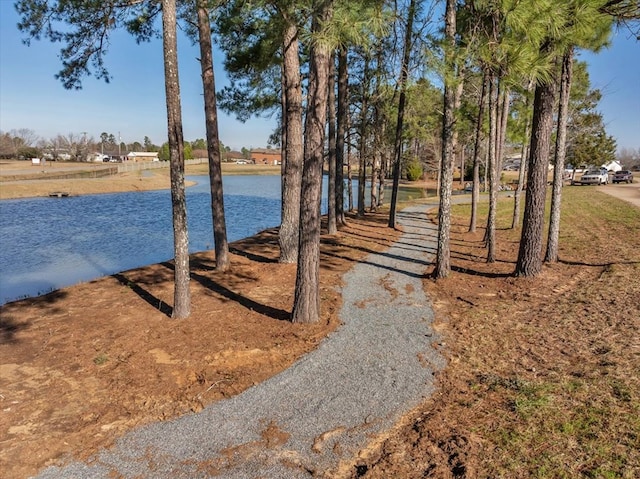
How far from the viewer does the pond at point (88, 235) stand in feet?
35.9

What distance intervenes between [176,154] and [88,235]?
42.6ft

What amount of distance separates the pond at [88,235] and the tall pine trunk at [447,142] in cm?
797

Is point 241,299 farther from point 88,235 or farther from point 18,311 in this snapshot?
point 88,235

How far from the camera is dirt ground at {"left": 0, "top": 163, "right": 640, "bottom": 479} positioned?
10.8 feet

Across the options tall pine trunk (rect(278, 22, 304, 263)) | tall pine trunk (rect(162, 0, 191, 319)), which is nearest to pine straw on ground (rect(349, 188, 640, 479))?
tall pine trunk (rect(278, 22, 304, 263))

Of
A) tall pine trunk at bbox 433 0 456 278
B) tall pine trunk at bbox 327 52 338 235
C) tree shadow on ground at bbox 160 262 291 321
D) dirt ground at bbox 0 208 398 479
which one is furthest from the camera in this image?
tall pine trunk at bbox 327 52 338 235

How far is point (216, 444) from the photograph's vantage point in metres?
3.40

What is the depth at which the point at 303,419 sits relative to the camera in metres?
3.69

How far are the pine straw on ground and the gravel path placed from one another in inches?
10.1

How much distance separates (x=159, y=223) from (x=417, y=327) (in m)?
16.5

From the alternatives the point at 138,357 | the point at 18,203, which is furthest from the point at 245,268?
the point at 18,203

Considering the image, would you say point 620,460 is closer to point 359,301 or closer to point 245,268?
point 359,301

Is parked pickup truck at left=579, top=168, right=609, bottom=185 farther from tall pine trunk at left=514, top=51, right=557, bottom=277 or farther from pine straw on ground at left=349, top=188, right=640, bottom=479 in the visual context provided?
tall pine trunk at left=514, top=51, right=557, bottom=277

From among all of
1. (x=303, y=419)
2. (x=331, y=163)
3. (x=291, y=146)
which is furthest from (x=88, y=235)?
(x=303, y=419)
